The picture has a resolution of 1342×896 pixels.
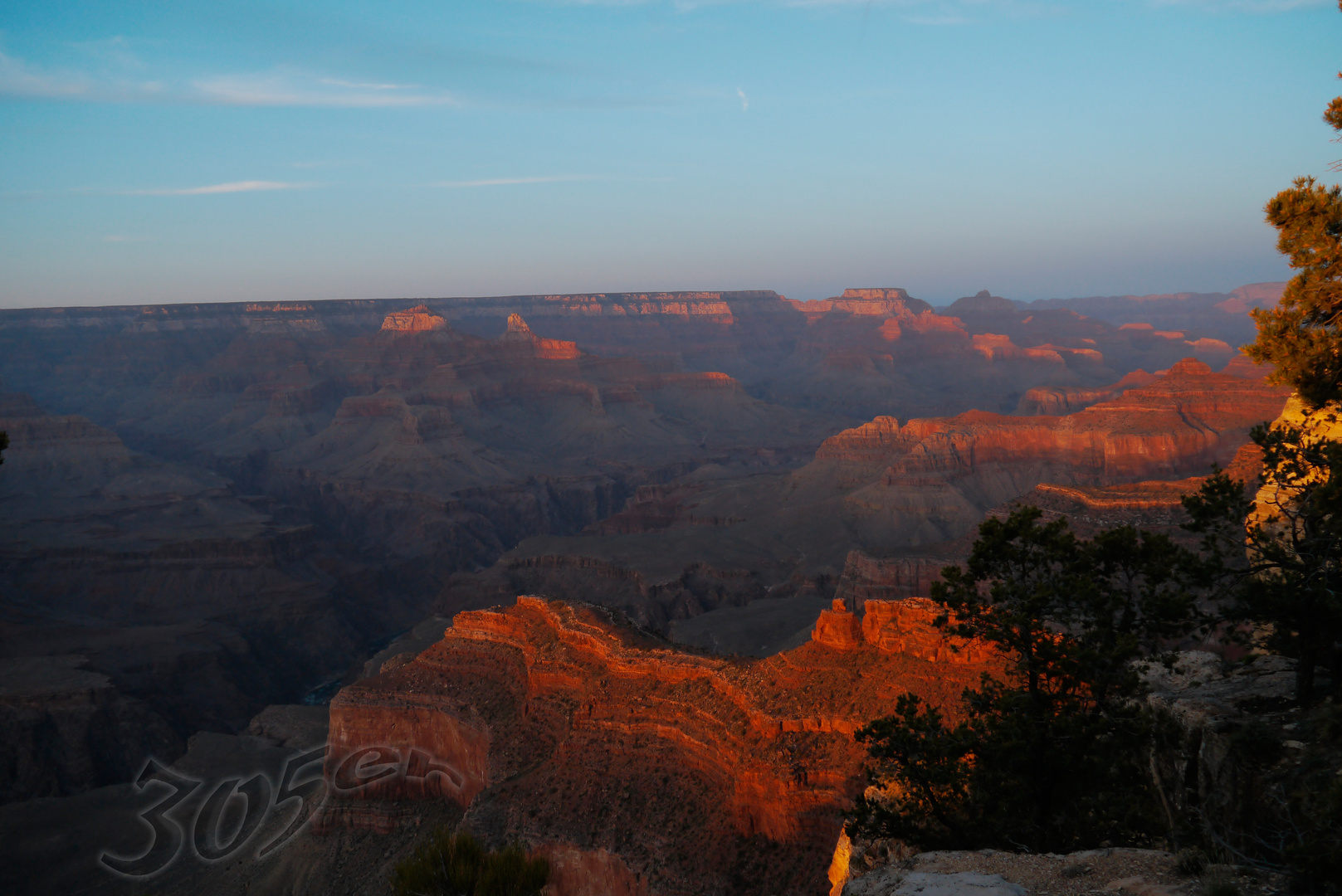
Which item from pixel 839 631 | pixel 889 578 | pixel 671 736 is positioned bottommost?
pixel 889 578

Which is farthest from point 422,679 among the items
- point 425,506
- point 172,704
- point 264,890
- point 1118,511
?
point 425,506

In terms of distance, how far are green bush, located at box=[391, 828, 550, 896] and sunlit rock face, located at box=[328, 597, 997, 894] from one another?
14.2 m

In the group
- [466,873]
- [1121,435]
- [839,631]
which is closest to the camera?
[466,873]

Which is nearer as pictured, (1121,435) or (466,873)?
(466,873)

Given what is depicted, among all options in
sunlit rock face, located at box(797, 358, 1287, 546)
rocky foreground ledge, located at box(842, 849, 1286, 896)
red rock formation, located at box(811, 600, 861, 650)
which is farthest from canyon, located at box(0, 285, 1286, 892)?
rocky foreground ledge, located at box(842, 849, 1286, 896)

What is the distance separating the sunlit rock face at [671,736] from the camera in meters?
30.2

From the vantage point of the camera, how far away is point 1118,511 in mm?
73938

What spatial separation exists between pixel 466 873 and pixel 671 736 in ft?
63.4

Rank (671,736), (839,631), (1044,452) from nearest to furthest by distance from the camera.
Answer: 1. (671,736)
2. (839,631)
3. (1044,452)

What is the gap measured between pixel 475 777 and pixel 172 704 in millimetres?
67489

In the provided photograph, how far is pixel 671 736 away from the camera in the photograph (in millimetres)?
35438

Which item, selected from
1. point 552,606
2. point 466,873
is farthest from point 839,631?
point 466,873

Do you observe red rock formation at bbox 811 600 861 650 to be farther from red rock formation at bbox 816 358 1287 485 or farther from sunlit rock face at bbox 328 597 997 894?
red rock formation at bbox 816 358 1287 485

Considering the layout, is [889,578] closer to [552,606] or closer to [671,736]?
[552,606]
